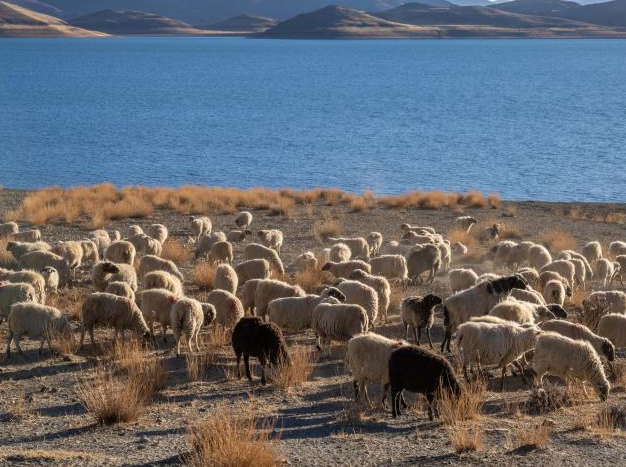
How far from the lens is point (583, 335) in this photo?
1348cm

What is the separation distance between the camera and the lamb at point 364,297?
51.7ft

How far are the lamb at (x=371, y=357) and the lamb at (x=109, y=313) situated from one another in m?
4.55

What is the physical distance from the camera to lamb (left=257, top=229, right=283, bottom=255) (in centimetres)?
Answer: 2439

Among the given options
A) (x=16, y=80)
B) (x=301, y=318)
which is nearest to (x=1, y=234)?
(x=301, y=318)

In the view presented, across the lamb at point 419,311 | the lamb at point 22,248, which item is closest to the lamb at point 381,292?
the lamb at point 419,311

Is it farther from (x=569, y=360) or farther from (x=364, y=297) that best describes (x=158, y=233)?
(x=569, y=360)

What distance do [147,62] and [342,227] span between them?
16688 cm

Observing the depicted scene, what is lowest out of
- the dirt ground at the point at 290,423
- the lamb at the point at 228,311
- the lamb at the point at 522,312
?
the dirt ground at the point at 290,423

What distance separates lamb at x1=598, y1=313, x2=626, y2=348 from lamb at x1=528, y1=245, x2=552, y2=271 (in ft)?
21.9

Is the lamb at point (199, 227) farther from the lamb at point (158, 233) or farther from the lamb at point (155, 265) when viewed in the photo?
the lamb at point (155, 265)

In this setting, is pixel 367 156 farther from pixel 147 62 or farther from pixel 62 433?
pixel 147 62

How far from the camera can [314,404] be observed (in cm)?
1205

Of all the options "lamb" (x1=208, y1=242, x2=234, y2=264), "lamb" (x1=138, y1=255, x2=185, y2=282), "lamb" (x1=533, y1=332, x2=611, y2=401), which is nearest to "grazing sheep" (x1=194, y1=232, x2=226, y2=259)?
"lamb" (x1=208, y1=242, x2=234, y2=264)

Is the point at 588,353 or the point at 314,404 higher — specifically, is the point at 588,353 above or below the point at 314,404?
above
